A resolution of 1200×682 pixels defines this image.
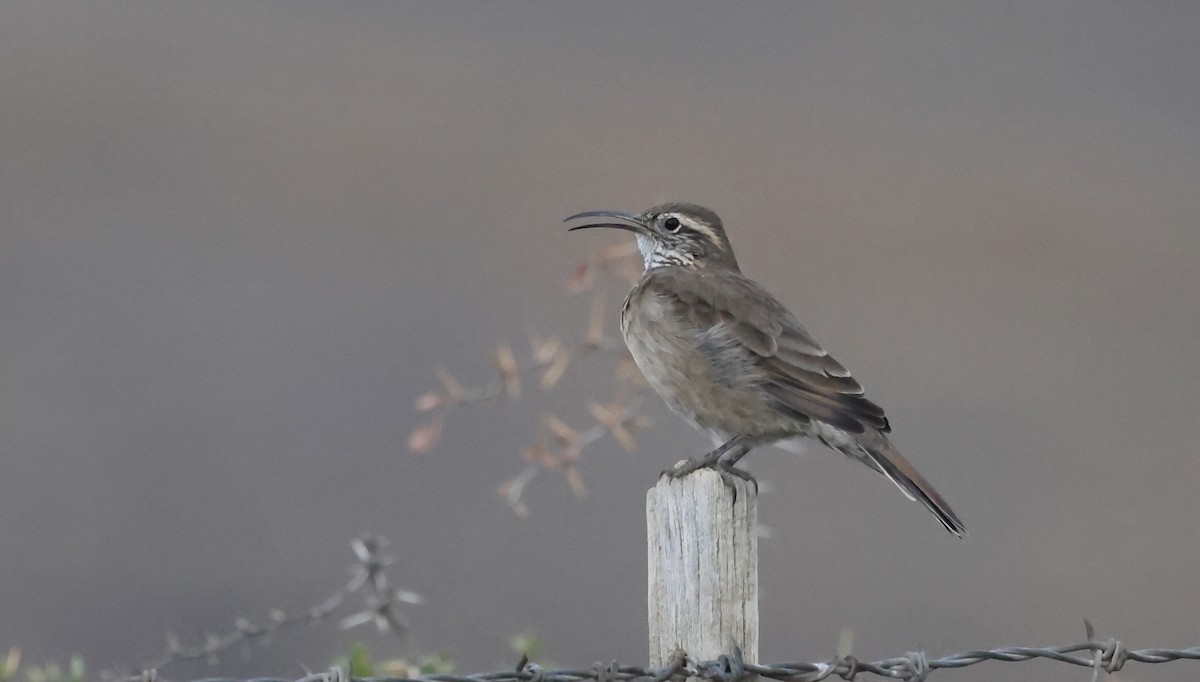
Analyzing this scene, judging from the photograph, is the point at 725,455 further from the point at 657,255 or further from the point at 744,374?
the point at 657,255

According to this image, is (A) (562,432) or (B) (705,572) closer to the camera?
(B) (705,572)

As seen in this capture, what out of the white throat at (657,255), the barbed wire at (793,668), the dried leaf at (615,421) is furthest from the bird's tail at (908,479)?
the white throat at (657,255)

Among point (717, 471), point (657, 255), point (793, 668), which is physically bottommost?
point (793, 668)

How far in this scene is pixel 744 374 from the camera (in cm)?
632

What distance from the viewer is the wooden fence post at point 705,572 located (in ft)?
14.6

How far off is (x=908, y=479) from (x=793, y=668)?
5.15ft

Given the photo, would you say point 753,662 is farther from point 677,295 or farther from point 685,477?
point 677,295

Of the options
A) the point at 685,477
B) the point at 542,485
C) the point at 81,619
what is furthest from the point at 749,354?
the point at 81,619

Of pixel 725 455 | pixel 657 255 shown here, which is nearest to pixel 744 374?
pixel 725 455

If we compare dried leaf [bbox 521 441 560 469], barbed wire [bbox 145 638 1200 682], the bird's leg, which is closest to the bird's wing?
the bird's leg

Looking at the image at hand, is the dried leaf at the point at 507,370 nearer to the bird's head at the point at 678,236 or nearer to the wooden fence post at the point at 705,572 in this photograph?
the bird's head at the point at 678,236

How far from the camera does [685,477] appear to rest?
15.0ft

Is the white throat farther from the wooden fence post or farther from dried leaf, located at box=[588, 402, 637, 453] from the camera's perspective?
the wooden fence post

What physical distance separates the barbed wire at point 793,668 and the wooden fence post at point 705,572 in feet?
0.20
